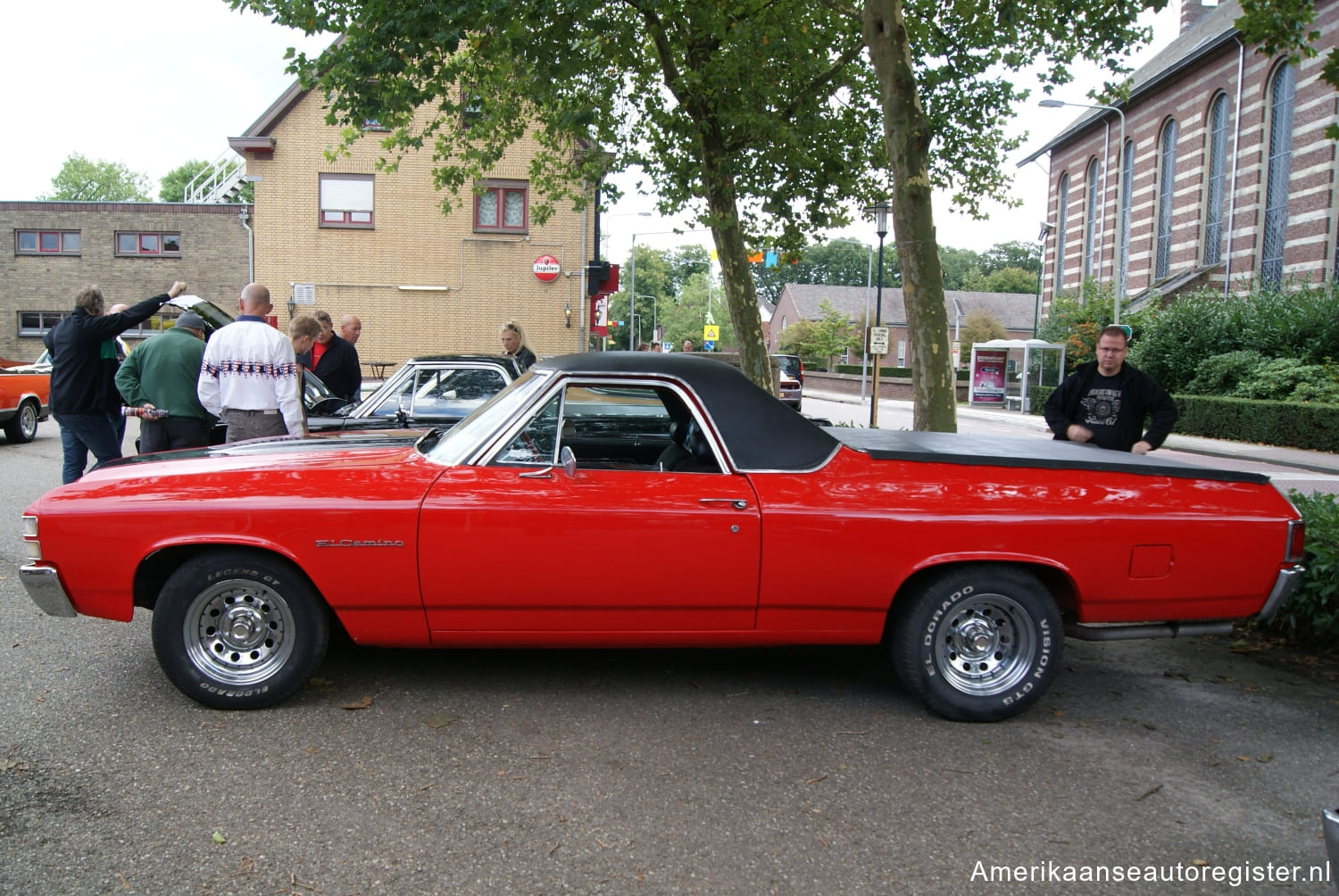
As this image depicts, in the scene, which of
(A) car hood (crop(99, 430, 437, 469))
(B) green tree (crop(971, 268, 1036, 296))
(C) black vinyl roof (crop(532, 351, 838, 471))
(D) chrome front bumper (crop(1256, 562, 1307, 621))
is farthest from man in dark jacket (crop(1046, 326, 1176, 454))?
(B) green tree (crop(971, 268, 1036, 296))

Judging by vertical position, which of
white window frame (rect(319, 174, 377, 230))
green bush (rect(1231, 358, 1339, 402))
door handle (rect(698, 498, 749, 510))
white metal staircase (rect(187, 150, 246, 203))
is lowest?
door handle (rect(698, 498, 749, 510))

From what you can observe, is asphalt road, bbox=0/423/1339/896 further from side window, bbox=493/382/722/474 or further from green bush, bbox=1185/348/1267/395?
green bush, bbox=1185/348/1267/395

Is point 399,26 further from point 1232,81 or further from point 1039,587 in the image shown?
point 1232,81

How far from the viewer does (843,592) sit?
165 inches

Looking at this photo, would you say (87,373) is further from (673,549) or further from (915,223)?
(915,223)

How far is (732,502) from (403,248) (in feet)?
82.3

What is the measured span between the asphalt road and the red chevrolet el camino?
0.20 meters

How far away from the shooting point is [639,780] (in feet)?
11.8

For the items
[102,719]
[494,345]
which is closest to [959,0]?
[102,719]

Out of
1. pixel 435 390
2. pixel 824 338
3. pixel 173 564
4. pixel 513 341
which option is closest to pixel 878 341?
pixel 513 341

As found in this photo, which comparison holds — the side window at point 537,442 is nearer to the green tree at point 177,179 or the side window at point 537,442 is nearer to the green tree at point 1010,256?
the green tree at point 177,179

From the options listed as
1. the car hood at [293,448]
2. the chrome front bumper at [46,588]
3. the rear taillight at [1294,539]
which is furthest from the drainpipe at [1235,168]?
the chrome front bumper at [46,588]

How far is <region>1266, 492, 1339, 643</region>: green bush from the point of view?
17.2 ft

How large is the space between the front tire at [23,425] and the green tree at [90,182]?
75.6 metres
